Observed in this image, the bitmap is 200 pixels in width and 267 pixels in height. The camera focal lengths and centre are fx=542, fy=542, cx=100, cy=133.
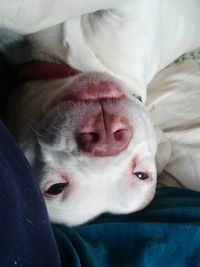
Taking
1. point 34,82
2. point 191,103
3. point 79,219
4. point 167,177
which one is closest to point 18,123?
point 34,82

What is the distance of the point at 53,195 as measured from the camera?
3.97 feet

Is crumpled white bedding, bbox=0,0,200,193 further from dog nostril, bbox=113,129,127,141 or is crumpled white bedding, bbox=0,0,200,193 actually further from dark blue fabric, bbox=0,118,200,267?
dog nostril, bbox=113,129,127,141

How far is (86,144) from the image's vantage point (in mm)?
1047

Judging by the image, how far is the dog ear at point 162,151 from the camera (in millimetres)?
1532

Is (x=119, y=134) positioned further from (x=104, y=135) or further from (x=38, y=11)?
(x=38, y=11)

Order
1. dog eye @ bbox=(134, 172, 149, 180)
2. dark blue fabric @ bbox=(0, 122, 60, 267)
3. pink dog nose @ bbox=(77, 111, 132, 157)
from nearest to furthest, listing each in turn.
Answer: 1. dark blue fabric @ bbox=(0, 122, 60, 267)
2. pink dog nose @ bbox=(77, 111, 132, 157)
3. dog eye @ bbox=(134, 172, 149, 180)

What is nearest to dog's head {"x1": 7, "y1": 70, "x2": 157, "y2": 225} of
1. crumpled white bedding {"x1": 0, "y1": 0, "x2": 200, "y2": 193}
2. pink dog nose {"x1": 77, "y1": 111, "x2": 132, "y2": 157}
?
pink dog nose {"x1": 77, "y1": 111, "x2": 132, "y2": 157}

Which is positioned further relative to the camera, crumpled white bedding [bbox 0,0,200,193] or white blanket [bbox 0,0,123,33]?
crumpled white bedding [bbox 0,0,200,193]

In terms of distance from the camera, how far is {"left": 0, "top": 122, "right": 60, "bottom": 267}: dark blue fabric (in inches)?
34.9

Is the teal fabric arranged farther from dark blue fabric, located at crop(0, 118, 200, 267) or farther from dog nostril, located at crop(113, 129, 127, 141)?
dog nostril, located at crop(113, 129, 127, 141)

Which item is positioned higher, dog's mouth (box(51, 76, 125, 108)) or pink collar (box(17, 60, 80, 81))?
dog's mouth (box(51, 76, 125, 108))

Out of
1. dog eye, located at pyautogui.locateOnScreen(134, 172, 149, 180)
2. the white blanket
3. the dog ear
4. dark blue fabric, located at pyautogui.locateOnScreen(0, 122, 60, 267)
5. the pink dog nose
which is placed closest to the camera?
dark blue fabric, located at pyautogui.locateOnScreen(0, 122, 60, 267)

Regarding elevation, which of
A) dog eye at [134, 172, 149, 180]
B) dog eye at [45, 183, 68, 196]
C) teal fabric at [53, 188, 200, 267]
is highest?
dog eye at [45, 183, 68, 196]

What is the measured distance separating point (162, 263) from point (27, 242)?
15.2 inches
